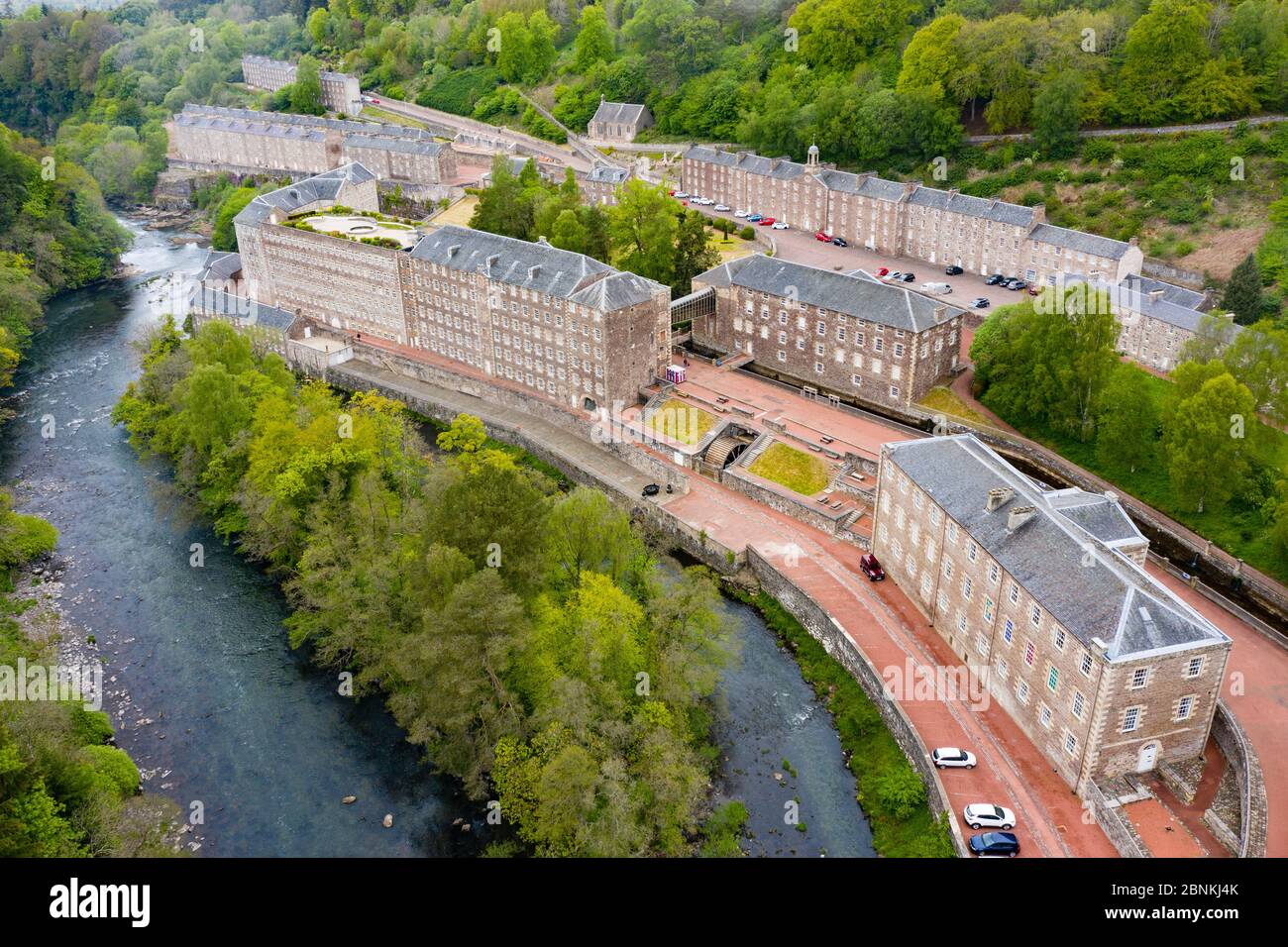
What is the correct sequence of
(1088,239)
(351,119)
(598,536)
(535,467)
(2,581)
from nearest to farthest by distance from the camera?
(598,536)
(2,581)
(535,467)
(1088,239)
(351,119)

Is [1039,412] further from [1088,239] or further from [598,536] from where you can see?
[598,536]

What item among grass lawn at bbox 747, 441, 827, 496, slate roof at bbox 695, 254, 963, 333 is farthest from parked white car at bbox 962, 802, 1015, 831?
slate roof at bbox 695, 254, 963, 333

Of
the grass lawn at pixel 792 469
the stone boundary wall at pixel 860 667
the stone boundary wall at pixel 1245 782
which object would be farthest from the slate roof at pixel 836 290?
the stone boundary wall at pixel 1245 782

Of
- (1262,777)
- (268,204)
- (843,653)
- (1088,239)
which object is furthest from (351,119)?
(1262,777)

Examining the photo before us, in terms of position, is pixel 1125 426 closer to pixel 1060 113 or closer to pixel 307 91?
pixel 1060 113

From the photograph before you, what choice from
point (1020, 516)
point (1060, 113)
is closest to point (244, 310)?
point (1020, 516)

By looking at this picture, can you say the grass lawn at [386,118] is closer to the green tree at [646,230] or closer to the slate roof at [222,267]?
the slate roof at [222,267]

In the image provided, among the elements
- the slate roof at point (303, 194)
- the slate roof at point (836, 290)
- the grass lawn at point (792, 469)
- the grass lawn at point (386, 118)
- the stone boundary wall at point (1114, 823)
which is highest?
the grass lawn at point (386, 118)
